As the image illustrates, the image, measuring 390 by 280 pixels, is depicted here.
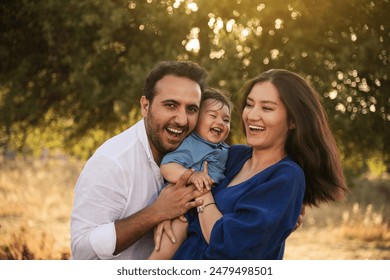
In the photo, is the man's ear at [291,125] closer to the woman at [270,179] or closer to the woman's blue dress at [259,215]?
the woman at [270,179]

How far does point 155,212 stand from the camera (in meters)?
3.62

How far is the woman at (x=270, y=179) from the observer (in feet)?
10.5

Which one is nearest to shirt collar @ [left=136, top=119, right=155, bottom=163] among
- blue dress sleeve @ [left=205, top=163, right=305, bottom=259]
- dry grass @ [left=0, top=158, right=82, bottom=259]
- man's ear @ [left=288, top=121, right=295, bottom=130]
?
blue dress sleeve @ [left=205, top=163, right=305, bottom=259]

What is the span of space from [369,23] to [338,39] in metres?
0.50

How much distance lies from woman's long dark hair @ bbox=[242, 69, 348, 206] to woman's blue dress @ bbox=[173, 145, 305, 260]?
0.18 metres

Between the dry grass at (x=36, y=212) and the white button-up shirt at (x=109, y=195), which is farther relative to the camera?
the dry grass at (x=36, y=212)

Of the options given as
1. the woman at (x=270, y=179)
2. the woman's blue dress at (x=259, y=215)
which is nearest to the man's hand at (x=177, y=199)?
the woman at (x=270, y=179)

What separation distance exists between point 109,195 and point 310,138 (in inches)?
55.3

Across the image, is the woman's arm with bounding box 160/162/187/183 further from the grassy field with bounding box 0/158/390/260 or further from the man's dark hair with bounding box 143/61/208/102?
the grassy field with bounding box 0/158/390/260

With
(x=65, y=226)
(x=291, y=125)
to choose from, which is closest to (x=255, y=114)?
(x=291, y=125)

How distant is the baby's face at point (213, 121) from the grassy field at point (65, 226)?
4293 millimetres

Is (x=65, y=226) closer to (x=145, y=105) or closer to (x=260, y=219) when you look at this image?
(x=145, y=105)

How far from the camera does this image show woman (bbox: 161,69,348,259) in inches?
126

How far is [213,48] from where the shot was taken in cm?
749
